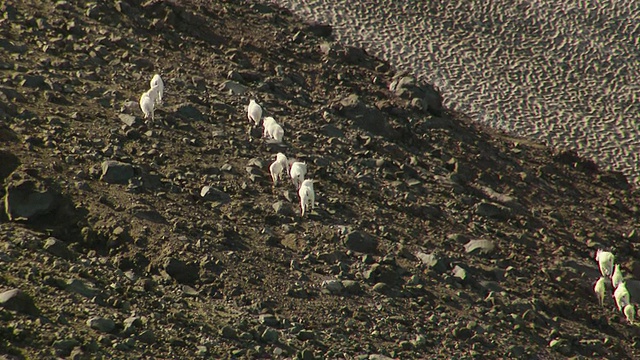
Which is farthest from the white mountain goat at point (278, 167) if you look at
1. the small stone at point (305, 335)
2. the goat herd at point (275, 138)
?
the small stone at point (305, 335)

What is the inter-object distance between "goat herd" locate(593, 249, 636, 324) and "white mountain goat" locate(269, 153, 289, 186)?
6.57m

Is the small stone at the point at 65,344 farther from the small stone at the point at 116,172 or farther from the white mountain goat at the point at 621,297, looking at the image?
the white mountain goat at the point at 621,297

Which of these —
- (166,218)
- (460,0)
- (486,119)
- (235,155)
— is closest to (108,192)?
(166,218)

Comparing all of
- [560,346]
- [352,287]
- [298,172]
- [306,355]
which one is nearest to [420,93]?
[298,172]

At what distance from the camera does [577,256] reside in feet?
64.2

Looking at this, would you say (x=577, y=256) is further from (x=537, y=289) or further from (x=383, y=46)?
(x=383, y=46)

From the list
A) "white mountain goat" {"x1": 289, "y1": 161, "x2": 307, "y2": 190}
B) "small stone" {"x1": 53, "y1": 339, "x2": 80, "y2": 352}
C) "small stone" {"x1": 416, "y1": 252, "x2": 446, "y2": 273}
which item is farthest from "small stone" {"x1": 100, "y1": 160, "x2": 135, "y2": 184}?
"small stone" {"x1": 416, "y1": 252, "x2": 446, "y2": 273}

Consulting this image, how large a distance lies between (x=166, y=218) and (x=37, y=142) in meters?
3.19

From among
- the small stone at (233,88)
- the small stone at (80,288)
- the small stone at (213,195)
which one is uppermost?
the small stone at (80,288)

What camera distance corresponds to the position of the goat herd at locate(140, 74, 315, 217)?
17.4m

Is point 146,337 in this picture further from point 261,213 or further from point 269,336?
point 261,213

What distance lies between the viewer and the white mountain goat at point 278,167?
18062 mm

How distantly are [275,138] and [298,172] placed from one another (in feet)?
6.24

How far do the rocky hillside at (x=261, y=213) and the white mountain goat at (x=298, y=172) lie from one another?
0.41 meters
